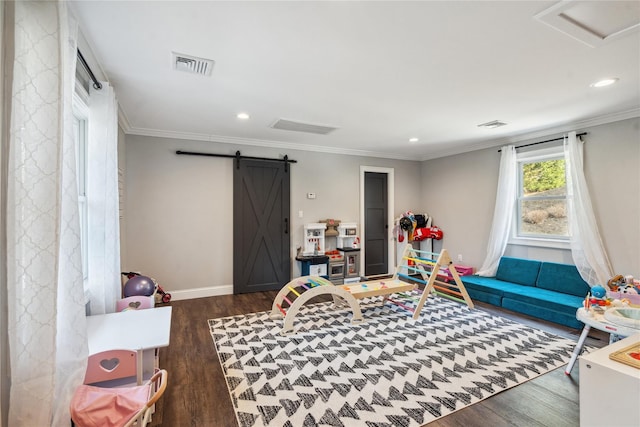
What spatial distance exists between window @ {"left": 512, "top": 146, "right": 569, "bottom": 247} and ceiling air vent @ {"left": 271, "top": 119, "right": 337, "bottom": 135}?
3.12m

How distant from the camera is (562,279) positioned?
3.99 meters

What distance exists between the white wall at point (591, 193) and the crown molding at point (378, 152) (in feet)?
0.27

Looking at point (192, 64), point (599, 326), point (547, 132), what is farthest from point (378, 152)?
point (599, 326)

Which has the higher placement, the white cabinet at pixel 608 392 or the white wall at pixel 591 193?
the white wall at pixel 591 193

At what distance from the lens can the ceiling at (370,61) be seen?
5.79 ft

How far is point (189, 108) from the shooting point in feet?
11.2

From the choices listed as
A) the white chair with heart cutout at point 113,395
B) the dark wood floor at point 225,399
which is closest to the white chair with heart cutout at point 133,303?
the dark wood floor at point 225,399

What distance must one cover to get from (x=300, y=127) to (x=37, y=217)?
3.30 meters

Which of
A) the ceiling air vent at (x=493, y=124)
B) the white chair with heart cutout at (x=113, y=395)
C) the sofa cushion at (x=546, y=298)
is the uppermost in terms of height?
the ceiling air vent at (x=493, y=124)

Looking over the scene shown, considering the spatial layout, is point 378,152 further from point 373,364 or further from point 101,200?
point 101,200

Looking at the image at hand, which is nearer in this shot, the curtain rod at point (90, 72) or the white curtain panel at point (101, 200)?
the curtain rod at point (90, 72)

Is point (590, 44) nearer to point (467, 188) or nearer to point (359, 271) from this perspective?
point (467, 188)

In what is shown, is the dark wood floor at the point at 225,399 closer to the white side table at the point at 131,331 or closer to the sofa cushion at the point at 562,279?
the white side table at the point at 131,331

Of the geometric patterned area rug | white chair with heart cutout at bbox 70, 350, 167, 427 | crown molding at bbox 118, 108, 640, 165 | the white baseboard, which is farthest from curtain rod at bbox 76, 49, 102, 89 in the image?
the white baseboard
